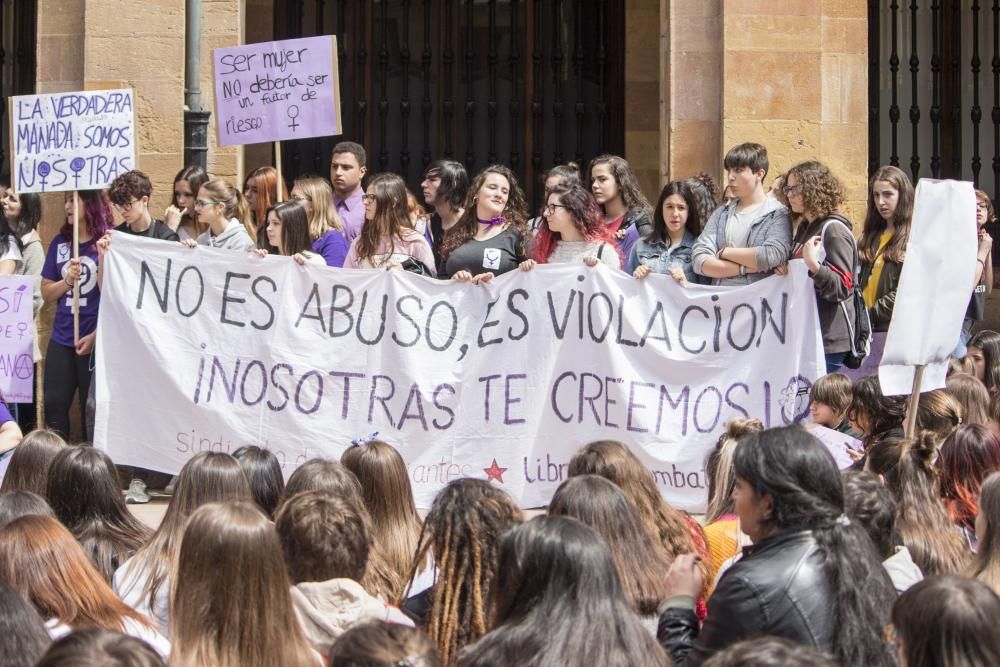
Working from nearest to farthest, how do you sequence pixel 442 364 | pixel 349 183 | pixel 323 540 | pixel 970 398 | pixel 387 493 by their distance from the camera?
pixel 323 540, pixel 387 493, pixel 970 398, pixel 442 364, pixel 349 183

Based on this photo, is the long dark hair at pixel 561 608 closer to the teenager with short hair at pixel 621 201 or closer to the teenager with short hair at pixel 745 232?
the teenager with short hair at pixel 745 232

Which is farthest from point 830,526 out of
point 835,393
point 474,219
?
point 474,219

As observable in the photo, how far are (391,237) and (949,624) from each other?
555 centimetres

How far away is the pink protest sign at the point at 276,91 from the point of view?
9.09 m

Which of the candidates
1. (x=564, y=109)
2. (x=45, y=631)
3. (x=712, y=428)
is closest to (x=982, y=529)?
(x=45, y=631)

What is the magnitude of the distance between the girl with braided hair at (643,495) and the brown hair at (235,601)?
1.36 meters

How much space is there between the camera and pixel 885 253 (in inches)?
334

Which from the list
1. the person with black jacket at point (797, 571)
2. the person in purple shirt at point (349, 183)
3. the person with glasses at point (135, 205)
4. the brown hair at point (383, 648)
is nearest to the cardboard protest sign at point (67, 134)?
the person with glasses at point (135, 205)

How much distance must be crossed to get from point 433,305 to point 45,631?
4682mm

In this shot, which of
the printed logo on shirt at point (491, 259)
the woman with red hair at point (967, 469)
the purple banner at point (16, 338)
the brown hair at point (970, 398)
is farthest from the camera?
the purple banner at point (16, 338)

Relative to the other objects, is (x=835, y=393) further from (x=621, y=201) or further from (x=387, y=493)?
(x=387, y=493)

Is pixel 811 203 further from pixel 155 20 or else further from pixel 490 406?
pixel 155 20

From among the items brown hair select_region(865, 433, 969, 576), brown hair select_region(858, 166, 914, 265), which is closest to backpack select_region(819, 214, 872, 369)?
brown hair select_region(858, 166, 914, 265)

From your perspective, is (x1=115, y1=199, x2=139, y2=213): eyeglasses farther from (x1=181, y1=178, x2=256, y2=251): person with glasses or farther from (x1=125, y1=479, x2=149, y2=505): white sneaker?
(x1=125, y1=479, x2=149, y2=505): white sneaker
